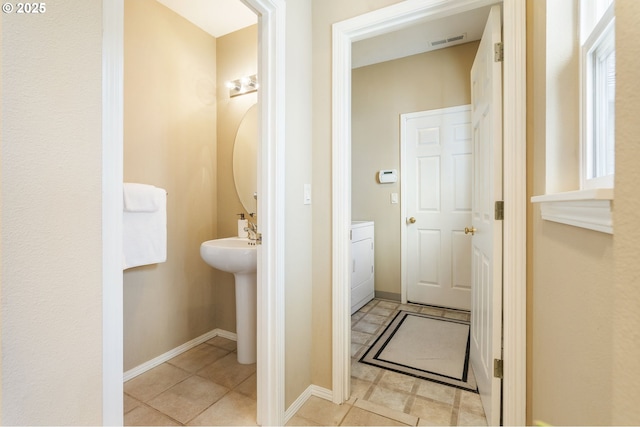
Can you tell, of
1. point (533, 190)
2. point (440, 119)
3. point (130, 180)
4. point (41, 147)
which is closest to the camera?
point (41, 147)

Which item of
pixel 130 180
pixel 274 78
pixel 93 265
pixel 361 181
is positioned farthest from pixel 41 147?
pixel 361 181

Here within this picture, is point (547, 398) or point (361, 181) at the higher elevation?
point (361, 181)

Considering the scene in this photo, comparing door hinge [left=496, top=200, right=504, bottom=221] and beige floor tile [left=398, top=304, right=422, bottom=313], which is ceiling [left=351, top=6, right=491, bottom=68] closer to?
door hinge [left=496, top=200, right=504, bottom=221]

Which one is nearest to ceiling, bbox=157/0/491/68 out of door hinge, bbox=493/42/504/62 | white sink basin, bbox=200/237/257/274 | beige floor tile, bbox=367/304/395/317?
door hinge, bbox=493/42/504/62

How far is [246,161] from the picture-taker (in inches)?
90.0

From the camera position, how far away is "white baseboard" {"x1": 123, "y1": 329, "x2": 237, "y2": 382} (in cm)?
182

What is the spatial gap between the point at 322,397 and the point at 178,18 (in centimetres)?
282

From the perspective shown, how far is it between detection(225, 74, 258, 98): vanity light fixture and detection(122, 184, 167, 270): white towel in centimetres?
104

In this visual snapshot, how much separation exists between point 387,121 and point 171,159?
2.37 metres

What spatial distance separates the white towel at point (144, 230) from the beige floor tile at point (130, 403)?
2.46 feet

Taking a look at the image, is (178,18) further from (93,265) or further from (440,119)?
(440,119)

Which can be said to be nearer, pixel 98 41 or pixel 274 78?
pixel 98 41

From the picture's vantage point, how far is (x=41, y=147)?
586 mm

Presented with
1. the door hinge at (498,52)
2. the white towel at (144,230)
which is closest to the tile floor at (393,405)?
the white towel at (144,230)
